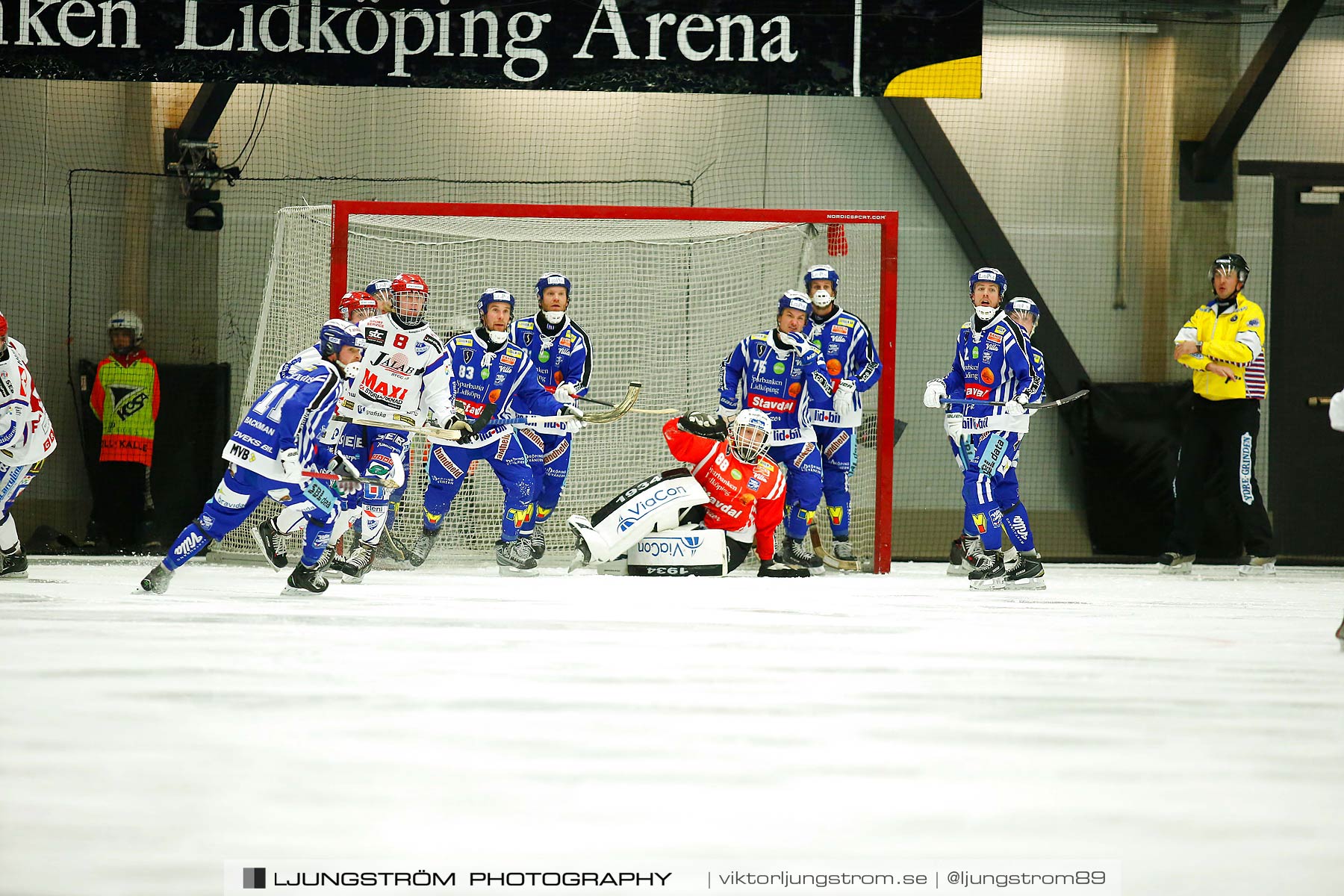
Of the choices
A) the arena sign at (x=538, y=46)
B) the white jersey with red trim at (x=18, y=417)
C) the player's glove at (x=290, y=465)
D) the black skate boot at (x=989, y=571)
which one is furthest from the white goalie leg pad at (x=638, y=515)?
the white jersey with red trim at (x=18, y=417)

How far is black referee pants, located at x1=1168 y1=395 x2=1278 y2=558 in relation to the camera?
23.2ft

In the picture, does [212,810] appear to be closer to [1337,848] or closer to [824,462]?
[1337,848]

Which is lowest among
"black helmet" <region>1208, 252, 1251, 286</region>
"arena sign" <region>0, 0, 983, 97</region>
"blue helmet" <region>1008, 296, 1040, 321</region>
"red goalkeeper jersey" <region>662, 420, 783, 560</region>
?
"red goalkeeper jersey" <region>662, 420, 783, 560</region>

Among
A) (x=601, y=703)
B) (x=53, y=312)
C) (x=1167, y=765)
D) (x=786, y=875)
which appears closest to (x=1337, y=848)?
(x=1167, y=765)

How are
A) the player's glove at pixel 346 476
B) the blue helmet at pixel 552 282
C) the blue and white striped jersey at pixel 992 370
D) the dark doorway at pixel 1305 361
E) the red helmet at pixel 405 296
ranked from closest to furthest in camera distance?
the player's glove at pixel 346 476
the red helmet at pixel 405 296
the blue and white striped jersey at pixel 992 370
the blue helmet at pixel 552 282
the dark doorway at pixel 1305 361

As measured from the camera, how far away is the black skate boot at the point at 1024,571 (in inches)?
261

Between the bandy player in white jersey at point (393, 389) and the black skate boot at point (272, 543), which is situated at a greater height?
the bandy player in white jersey at point (393, 389)

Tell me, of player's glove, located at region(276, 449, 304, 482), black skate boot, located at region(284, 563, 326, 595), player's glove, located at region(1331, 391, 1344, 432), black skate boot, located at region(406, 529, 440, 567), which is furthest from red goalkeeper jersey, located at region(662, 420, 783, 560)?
player's glove, located at region(1331, 391, 1344, 432)

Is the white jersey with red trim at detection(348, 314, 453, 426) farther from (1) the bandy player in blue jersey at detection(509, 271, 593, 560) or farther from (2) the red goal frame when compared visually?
(2) the red goal frame

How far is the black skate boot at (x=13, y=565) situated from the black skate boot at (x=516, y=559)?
211 centimetres

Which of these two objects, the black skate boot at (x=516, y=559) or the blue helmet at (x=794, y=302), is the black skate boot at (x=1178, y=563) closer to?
the blue helmet at (x=794, y=302)

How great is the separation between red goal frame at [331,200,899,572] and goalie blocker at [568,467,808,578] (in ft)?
3.72

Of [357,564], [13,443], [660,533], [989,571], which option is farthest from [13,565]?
[989,571]

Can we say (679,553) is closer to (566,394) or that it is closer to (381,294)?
(566,394)
